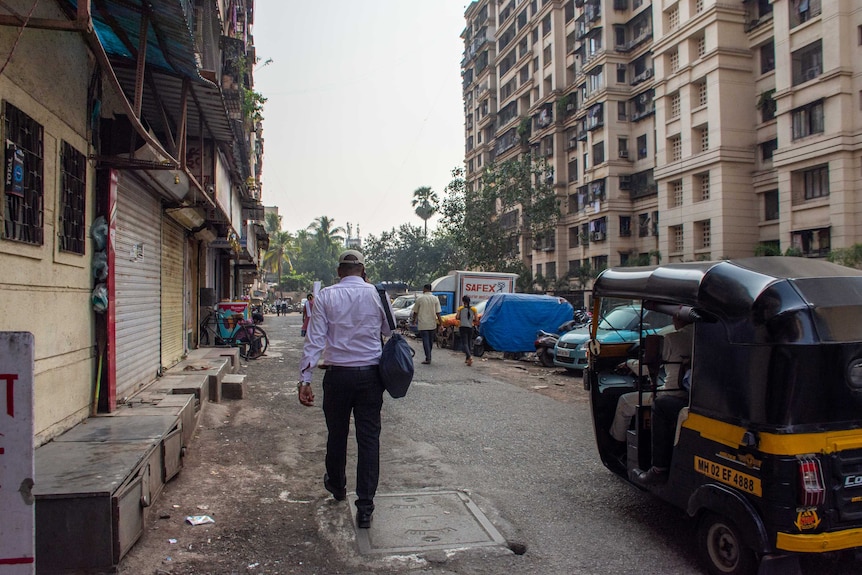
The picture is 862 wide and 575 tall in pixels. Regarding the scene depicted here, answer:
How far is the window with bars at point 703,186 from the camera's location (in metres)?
32.1

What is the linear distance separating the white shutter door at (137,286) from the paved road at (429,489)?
3.59ft

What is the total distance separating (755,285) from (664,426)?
1283mm

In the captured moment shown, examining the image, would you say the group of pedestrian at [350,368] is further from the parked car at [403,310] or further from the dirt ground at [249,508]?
the parked car at [403,310]

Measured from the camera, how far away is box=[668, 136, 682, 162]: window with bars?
34250 mm

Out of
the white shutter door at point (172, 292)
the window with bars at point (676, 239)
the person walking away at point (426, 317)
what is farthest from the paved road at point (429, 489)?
the window with bars at point (676, 239)

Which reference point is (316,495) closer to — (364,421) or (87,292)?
(364,421)

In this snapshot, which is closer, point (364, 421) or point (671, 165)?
point (364, 421)

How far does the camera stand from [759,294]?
327 centimetres

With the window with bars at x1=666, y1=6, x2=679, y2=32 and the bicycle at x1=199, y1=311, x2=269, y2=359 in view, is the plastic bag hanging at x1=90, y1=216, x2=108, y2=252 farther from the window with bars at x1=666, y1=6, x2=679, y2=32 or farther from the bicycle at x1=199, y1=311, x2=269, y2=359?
the window with bars at x1=666, y1=6, x2=679, y2=32

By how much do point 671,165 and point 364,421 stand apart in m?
33.3

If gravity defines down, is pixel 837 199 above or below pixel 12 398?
above

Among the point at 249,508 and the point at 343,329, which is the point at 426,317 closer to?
the point at 249,508

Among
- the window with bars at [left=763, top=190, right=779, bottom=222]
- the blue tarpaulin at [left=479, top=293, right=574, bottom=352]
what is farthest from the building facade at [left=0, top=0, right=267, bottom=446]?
the window with bars at [left=763, top=190, right=779, bottom=222]

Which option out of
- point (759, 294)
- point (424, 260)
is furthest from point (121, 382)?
point (424, 260)
